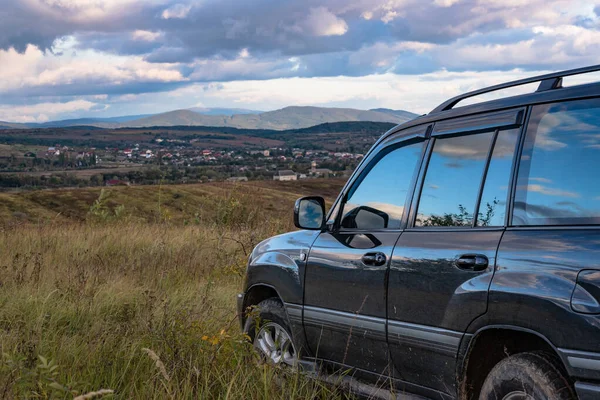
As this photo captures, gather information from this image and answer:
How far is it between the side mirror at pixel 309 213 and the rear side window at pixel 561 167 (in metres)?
1.68

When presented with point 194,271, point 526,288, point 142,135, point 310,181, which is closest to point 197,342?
point 526,288

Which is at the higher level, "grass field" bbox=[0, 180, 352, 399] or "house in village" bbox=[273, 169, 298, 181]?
"grass field" bbox=[0, 180, 352, 399]

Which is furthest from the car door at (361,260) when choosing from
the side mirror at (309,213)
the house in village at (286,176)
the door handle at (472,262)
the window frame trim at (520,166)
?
the house in village at (286,176)

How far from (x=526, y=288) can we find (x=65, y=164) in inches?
4777

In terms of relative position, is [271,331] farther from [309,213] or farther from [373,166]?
[373,166]

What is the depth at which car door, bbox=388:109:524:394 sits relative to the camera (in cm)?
333

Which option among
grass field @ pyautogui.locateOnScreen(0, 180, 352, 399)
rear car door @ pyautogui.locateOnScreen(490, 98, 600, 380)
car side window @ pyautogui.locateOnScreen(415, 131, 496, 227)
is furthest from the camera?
grass field @ pyautogui.locateOnScreen(0, 180, 352, 399)

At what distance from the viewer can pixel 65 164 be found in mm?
117625

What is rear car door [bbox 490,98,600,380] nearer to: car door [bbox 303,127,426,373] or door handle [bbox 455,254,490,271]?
door handle [bbox 455,254,490,271]

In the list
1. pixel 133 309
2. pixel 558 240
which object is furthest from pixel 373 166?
pixel 133 309

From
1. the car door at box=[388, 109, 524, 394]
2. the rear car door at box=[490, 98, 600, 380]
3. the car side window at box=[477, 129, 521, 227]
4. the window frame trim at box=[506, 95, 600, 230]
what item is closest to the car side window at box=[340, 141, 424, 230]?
the car door at box=[388, 109, 524, 394]

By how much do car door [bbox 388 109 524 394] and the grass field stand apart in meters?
0.74

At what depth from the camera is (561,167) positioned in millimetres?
3107

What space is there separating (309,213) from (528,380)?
82.9 inches
